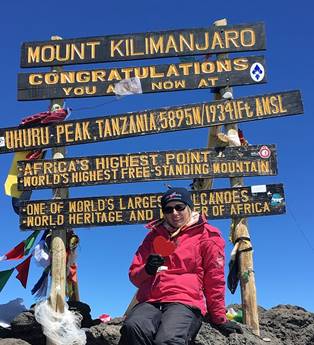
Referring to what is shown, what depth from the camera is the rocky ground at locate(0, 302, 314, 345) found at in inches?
305

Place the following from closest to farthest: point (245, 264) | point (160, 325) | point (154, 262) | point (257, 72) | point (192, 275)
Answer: point (160, 325) → point (154, 262) → point (192, 275) → point (245, 264) → point (257, 72)

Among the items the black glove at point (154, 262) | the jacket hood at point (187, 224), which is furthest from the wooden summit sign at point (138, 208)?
the black glove at point (154, 262)

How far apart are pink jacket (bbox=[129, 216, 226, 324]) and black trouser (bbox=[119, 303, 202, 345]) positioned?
0.12 m

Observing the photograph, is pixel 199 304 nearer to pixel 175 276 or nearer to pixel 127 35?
pixel 175 276

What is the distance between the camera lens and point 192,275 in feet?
17.5

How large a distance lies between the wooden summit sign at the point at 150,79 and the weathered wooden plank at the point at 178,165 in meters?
1.24

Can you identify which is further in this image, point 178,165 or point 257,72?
point 257,72

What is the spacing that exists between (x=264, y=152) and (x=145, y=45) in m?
2.91

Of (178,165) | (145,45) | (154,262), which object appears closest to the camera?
(154,262)

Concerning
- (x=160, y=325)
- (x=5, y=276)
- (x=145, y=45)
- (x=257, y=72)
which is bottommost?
(x=160, y=325)

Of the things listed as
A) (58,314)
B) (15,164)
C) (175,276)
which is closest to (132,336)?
(175,276)

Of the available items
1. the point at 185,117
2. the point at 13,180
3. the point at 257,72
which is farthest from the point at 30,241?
the point at 257,72

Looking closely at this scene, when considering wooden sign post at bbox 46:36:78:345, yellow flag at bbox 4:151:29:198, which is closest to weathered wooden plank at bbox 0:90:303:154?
wooden sign post at bbox 46:36:78:345

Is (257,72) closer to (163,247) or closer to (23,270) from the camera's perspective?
(163,247)
